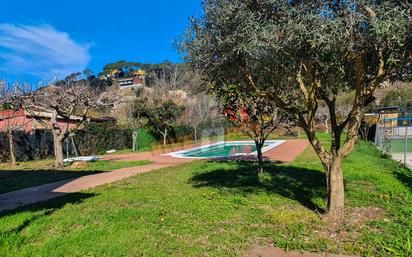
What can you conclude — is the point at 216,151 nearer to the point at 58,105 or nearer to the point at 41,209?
the point at 58,105

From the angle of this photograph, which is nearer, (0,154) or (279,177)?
(279,177)

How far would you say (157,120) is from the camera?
92.9ft

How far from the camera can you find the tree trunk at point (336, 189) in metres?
5.57

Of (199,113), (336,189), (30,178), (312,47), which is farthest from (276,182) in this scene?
(199,113)

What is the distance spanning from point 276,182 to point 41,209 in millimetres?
5805

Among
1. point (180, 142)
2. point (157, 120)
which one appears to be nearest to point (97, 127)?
point (157, 120)

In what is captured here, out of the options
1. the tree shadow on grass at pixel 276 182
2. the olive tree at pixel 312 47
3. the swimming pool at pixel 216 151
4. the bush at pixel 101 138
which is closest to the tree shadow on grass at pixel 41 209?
the tree shadow on grass at pixel 276 182

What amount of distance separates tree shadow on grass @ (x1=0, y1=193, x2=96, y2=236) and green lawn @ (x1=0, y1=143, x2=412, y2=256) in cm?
2

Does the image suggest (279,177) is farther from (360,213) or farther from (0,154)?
(0,154)

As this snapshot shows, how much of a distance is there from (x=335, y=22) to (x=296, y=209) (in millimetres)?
3554

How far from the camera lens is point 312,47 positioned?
4.51 m

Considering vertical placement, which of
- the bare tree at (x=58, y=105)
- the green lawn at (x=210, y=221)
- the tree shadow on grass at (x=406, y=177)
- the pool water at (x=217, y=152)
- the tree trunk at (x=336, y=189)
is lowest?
the pool water at (x=217, y=152)

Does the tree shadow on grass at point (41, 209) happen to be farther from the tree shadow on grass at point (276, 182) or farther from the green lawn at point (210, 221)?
the tree shadow on grass at point (276, 182)

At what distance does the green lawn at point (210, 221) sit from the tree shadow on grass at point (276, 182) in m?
0.04
